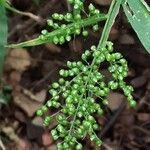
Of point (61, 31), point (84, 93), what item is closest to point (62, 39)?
point (61, 31)

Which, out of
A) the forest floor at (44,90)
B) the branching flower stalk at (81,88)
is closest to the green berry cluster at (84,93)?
the branching flower stalk at (81,88)

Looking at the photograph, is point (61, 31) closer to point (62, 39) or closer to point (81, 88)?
point (62, 39)

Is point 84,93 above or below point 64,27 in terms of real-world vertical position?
below

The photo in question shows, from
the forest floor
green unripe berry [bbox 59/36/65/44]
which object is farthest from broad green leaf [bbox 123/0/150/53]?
the forest floor

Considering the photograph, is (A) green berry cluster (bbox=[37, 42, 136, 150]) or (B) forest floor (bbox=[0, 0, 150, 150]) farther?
(B) forest floor (bbox=[0, 0, 150, 150])

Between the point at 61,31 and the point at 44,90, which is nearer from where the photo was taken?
the point at 61,31

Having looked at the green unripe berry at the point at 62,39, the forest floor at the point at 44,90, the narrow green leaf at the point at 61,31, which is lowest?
the forest floor at the point at 44,90

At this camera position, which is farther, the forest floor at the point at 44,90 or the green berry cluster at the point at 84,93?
the forest floor at the point at 44,90

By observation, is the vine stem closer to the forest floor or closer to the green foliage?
the green foliage

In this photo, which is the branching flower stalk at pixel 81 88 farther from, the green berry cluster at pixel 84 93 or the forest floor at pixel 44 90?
the forest floor at pixel 44 90
